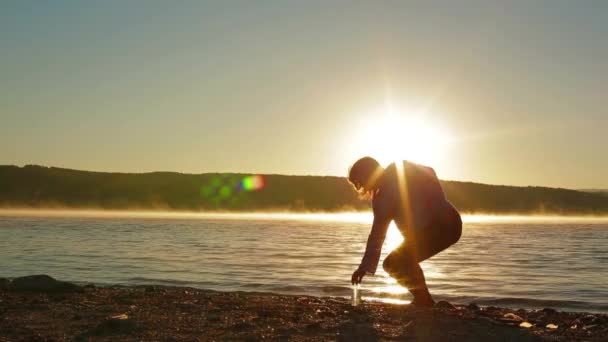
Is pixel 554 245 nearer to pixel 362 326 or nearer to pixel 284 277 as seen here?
pixel 284 277

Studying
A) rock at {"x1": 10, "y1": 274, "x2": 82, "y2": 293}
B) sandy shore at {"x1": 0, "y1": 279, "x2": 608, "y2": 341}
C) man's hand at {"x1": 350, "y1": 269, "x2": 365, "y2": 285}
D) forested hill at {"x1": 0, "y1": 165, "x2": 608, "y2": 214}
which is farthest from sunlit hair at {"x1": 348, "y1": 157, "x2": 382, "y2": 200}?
forested hill at {"x1": 0, "y1": 165, "x2": 608, "y2": 214}

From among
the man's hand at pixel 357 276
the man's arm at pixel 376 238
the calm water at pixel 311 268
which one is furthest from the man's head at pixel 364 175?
the calm water at pixel 311 268

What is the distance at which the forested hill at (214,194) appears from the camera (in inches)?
4149

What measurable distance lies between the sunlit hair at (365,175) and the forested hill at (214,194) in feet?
312

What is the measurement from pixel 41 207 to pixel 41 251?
8552 centimetres

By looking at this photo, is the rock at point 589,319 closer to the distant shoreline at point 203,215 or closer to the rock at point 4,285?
the rock at point 4,285

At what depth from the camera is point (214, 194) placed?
378 feet

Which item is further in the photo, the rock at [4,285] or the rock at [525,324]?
the rock at [4,285]

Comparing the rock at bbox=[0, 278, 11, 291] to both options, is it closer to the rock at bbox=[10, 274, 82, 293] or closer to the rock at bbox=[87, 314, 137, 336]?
the rock at bbox=[10, 274, 82, 293]

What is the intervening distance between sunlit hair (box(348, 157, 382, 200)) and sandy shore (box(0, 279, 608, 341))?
1.52 metres

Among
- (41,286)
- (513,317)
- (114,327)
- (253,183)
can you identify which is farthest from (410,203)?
(253,183)

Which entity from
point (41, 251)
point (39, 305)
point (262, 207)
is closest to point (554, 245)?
point (41, 251)

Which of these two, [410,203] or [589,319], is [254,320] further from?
[589,319]

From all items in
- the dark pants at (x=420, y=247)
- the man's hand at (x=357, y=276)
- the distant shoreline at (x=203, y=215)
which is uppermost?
the distant shoreline at (x=203, y=215)
